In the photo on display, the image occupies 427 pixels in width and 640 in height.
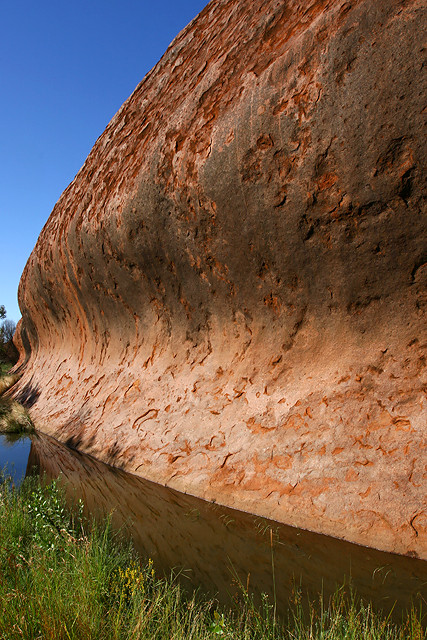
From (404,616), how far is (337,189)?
3.04 m

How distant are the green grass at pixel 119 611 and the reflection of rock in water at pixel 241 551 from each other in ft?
0.80

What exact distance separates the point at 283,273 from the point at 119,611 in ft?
10.9

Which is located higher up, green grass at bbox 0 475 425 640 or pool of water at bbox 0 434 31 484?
green grass at bbox 0 475 425 640

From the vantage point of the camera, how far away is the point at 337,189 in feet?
13.3

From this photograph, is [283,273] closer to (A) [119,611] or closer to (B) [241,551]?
(B) [241,551]

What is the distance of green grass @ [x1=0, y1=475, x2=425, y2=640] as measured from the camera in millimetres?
1932

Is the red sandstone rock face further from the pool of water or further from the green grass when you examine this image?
the green grass

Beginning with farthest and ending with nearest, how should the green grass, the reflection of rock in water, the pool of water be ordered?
the pool of water → the reflection of rock in water → the green grass

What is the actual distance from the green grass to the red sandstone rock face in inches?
41.7

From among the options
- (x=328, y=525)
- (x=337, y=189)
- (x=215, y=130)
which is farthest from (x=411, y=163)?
(x=328, y=525)

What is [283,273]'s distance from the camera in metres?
4.68

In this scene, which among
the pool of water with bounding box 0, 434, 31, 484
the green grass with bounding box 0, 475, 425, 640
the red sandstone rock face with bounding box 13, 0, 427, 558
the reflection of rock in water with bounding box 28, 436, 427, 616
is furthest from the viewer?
the pool of water with bounding box 0, 434, 31, 484

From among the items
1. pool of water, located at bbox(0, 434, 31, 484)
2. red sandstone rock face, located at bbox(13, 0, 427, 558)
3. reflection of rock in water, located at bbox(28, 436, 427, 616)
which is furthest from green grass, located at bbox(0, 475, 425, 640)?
pool of water, located at bbox(0, 434, 31, 484)

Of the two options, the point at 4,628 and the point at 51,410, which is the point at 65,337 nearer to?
the point at 51,410
